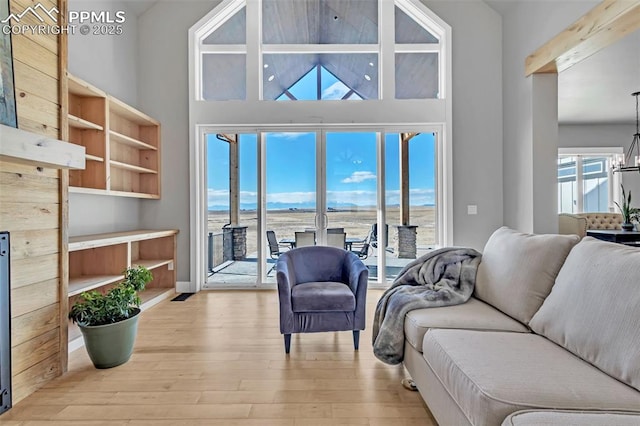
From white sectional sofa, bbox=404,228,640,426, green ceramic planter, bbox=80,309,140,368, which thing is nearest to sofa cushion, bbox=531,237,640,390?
white sectional sofa, bbox=404,228,640,426

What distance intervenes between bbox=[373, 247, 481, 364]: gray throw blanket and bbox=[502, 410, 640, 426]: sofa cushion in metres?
0.98

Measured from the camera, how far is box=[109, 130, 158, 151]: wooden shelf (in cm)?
341

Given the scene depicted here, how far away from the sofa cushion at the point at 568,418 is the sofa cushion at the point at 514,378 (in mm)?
28

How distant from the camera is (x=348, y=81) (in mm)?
4387

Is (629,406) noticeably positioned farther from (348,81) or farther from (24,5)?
(348,81)

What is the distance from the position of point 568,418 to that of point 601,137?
807 cm

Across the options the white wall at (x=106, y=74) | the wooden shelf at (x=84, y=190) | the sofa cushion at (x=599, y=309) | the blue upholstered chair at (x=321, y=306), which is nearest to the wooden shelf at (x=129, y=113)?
the white wall at (x=106, y=74)

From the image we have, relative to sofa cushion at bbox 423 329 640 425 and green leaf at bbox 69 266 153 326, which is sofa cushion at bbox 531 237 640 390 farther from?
green leaf at bbox 69 266 153 326

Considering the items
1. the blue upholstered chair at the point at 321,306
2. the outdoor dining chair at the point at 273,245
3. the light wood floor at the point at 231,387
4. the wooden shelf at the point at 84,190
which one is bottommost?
the light wood floor at the point at 231,387

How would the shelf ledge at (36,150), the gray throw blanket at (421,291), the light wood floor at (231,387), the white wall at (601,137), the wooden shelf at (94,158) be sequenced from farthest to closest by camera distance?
the white wall at (601,137) < the wooden shelf at (94,158) < the gray throw blanket at (421,291) < the light wood floor at (231,387) < the shelf ledge at (36,150)

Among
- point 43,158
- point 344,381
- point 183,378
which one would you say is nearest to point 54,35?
point 43,158

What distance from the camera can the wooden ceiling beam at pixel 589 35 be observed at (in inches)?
93.7

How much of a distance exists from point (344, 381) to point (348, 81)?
374 centimetres

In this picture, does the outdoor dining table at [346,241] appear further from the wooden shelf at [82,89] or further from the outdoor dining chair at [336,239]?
the wooden shelf at [82,89]
